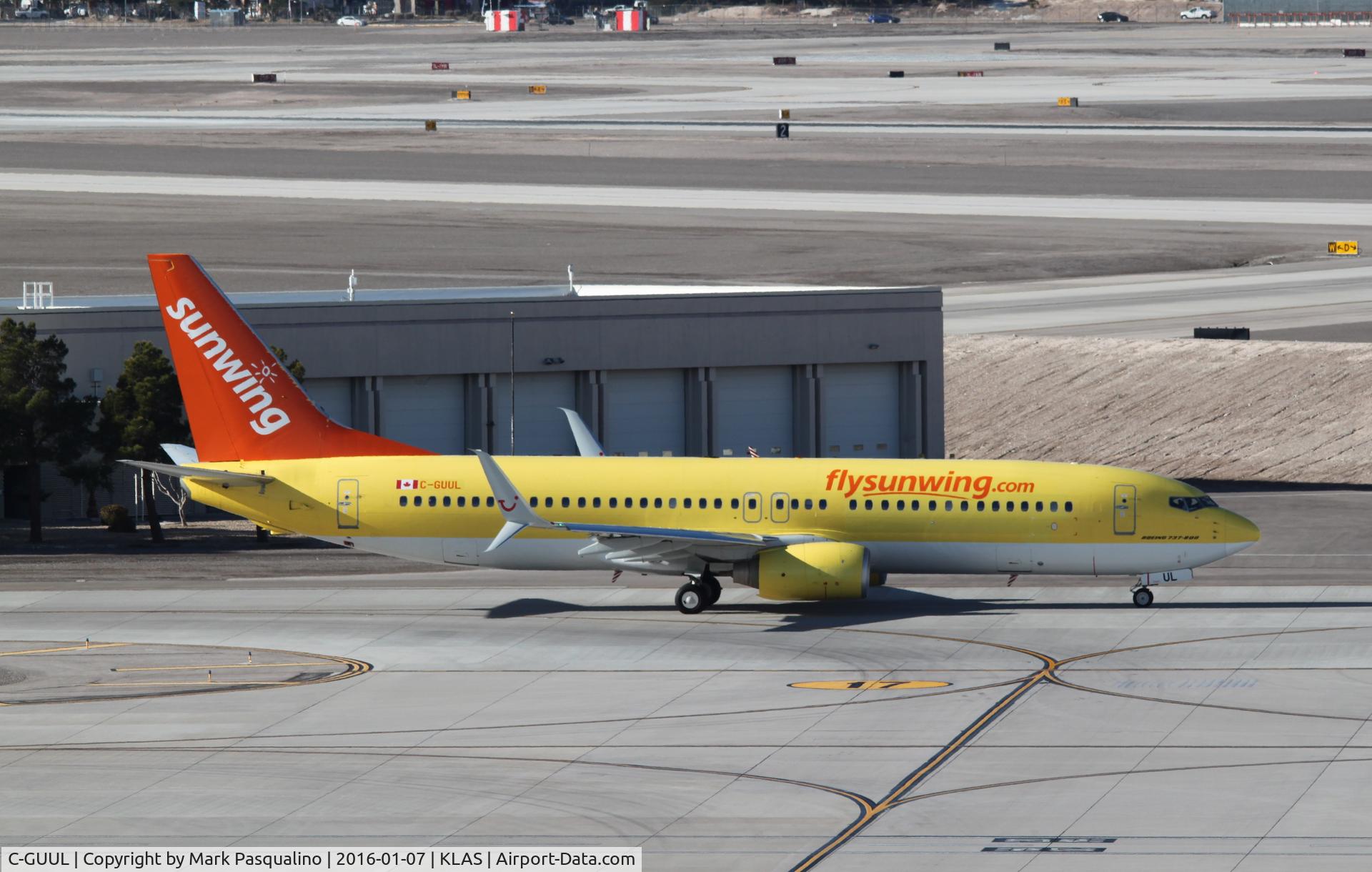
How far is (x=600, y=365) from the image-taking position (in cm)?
7512

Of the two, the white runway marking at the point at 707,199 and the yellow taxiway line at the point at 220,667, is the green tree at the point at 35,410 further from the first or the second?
the white runway marking at the point at 707,199

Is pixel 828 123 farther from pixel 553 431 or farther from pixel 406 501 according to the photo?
pixel 406 501

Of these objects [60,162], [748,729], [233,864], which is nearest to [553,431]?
[748,729]

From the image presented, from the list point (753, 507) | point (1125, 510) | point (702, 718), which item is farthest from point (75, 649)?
point (1125, 510)

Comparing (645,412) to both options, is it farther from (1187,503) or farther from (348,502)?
(1187,503)

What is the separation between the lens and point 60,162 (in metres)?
160

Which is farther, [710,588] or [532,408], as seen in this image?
[532,408]

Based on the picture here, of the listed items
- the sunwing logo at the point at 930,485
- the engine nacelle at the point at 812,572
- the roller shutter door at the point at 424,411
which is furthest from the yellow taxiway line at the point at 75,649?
the roller shutter door at the point at 424,411

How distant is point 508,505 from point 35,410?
22.0 meters

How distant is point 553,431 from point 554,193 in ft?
→ 229

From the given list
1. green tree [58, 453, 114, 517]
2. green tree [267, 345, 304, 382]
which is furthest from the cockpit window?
green tree [58, 453, 114, 517]

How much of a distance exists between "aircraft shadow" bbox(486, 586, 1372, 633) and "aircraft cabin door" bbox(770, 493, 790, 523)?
2467mm

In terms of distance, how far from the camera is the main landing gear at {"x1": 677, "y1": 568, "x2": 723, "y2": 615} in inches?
1996

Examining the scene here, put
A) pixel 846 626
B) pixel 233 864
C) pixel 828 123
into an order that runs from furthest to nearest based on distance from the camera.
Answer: pixel 828 123 < pixel 846 626 < pixel 233 864
